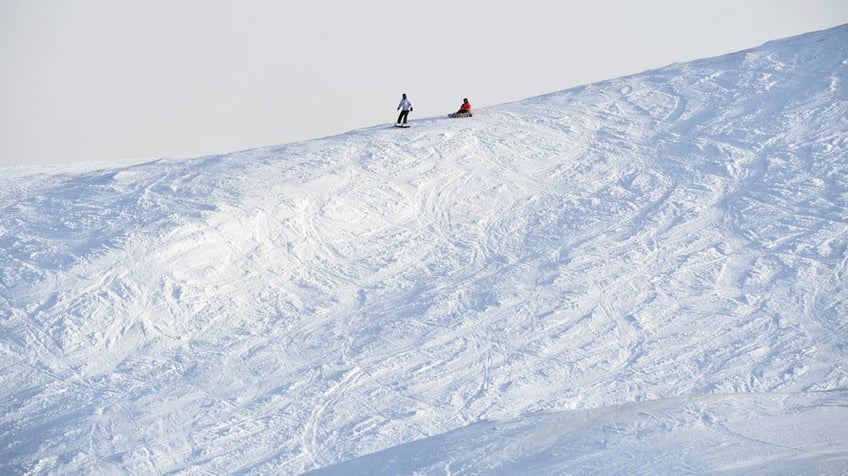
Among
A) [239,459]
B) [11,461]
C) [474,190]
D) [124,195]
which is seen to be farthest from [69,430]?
[474,190]

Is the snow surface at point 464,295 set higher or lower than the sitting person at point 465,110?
lower

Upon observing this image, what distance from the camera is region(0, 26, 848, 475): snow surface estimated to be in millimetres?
18141

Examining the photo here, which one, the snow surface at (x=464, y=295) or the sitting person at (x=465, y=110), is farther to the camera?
the sitting person at (x=465, y=110)

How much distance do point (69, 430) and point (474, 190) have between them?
1117 centimetres

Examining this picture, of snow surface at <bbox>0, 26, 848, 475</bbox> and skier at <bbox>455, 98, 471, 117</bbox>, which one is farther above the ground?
skier at <bbox>455, 98, 471, 117</bbox>

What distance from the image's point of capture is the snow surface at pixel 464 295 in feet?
59.5

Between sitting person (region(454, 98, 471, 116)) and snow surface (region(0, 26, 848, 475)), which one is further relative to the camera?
sitting person (region(454, 98, 471, 116))

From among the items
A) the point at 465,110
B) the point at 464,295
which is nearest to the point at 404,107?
the point at 465,110

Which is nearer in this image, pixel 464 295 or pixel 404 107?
pixel 464 295

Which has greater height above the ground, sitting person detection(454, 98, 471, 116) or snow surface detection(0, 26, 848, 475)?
sitting person detection(454, 98, 471, 116)

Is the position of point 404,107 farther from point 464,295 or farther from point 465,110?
point 464,295

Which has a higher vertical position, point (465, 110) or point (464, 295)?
point (465, 110)

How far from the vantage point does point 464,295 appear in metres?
23.0

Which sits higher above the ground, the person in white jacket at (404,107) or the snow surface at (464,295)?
the person in white jacket at (404,107)
